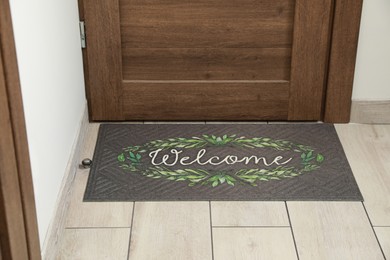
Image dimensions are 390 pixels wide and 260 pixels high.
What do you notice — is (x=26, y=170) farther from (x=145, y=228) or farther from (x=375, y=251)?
(x=375, y=251)

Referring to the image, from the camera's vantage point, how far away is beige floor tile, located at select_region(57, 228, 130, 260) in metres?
2.21

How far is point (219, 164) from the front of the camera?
2.68 meters

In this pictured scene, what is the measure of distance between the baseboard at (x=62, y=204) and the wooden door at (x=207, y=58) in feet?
0.82

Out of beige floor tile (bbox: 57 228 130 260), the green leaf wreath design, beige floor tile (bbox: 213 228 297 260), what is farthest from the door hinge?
beige floor tile (bbox: 213 228 297 260)

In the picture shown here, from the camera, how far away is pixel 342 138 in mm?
2904

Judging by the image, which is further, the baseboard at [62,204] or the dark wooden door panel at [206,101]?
the dark wooden door panel at [206,101]

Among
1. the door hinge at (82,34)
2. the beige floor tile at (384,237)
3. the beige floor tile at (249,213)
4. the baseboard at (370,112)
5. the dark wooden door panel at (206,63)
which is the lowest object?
the beige floor tile at (384,237)

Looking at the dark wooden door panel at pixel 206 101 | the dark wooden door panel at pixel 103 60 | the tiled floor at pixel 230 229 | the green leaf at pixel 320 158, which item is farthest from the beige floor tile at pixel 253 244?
the dark wooden door panel at pixel 103 60

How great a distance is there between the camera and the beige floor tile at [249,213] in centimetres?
236

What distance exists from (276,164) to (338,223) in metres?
0.41

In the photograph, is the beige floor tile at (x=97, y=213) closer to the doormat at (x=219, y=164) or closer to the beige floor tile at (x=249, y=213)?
the doormat at (x=219, y=164)

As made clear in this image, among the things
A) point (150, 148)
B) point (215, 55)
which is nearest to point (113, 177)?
point (150, 148)

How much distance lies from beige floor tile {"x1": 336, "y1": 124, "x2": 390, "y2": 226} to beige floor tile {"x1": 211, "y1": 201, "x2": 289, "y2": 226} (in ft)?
1.01

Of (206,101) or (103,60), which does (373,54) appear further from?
(103,60)
